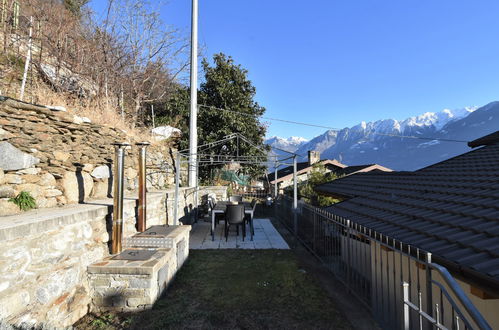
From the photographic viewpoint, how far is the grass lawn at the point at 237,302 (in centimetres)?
292

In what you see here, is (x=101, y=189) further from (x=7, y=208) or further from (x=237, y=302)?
(x=237, y=302)

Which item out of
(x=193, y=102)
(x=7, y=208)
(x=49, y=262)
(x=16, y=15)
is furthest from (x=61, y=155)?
(x=193, y=102)

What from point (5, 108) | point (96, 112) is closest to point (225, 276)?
point (5, 108)

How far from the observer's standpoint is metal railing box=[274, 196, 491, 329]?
1.83 m

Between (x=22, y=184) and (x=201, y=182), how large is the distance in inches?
376

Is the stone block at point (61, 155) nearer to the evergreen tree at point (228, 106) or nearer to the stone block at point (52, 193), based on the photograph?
the stone block at point (52, 193)

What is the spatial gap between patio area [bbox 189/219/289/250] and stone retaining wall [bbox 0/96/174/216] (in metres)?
2.68

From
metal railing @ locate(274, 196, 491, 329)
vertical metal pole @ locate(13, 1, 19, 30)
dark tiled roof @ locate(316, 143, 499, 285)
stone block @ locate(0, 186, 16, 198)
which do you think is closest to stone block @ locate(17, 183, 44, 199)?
stone block @ locate(0, 186, 16, 198)

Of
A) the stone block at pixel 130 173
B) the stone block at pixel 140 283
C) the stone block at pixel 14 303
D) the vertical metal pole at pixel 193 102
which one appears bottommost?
the stone block at pixel 140 283

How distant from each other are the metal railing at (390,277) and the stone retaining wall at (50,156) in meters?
4.41

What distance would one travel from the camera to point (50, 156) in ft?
12.1

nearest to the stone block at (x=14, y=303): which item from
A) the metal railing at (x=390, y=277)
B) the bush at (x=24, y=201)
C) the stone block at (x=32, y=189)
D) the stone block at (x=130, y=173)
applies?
the bush at (x=24, y=201)

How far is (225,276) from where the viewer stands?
4.30 m

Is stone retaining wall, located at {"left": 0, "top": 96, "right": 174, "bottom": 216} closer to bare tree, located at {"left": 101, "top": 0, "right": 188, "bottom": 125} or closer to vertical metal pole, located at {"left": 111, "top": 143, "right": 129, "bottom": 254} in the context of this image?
vertical metal pole, located at {"left": 111, "top": 143, "right": 129, "bottom": 254}
